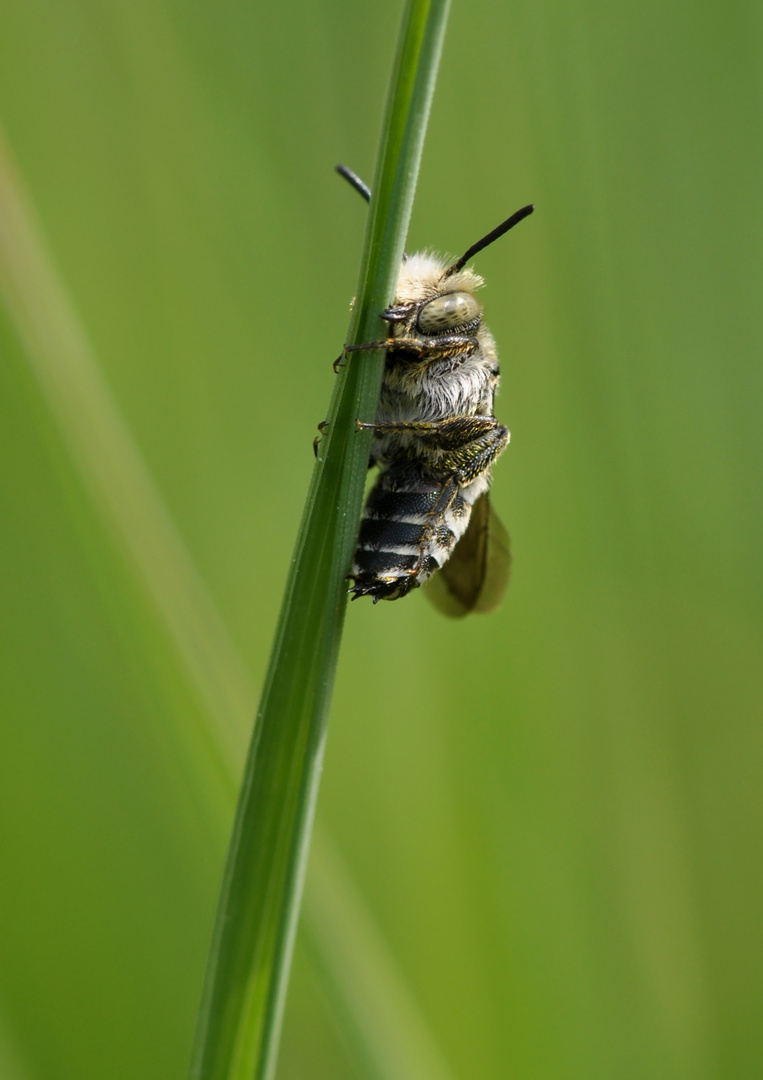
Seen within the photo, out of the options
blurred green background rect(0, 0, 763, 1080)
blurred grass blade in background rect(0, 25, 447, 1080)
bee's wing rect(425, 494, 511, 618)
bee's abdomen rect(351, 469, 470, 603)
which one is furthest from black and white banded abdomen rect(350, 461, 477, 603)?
blurred green background rect(0, 0, 763, 1080)

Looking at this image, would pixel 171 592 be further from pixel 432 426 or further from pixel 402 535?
pixel 432 426

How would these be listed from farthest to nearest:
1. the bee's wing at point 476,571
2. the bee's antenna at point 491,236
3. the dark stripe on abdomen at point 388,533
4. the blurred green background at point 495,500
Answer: the blurred green background at point 495,500, the bee's wing at point 476,571, the dark stripe on abdomen at point 388,533, the bee's antenna at point 491,236

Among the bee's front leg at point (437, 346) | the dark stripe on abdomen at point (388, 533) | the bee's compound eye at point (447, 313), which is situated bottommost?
the dark stripe on abdomen at point (388, 533)

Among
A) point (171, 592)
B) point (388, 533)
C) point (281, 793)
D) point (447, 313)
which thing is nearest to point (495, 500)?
point (447, 313)

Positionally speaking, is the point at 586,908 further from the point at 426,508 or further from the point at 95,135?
the point at 95,135

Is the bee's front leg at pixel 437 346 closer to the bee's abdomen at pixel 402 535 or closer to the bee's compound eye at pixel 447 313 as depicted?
the bee's compound eye at pixel 447 313

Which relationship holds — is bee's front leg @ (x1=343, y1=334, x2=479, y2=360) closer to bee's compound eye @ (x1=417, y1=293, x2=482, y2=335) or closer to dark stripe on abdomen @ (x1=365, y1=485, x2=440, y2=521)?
bee's compound eye @ (x1=417, y1=293, x2=482, y2=335)

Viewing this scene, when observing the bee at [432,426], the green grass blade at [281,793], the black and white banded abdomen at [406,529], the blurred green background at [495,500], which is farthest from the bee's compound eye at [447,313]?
the blurred green background at [495,500]
